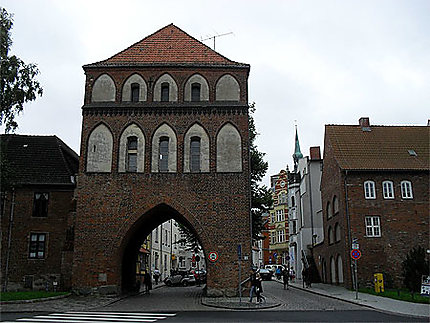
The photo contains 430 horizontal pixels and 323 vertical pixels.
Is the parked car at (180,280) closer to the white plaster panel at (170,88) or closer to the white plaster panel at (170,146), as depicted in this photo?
the white plaster panel at (170,146)

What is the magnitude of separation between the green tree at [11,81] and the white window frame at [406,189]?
76.6 ft

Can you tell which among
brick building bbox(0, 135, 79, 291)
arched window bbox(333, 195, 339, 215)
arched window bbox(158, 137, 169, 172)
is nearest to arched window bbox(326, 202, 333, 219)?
arched window bbox(333, 195, 339, 215)

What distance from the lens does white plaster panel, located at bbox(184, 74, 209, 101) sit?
25.1 m

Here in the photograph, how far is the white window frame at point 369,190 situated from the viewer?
96.6 ft

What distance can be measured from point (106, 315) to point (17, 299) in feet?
20.4

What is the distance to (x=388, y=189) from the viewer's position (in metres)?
29.5

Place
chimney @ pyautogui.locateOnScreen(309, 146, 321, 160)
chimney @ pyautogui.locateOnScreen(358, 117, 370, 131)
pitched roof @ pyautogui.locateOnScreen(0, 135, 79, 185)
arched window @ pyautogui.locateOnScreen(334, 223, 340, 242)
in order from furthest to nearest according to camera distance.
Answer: chimney @ pyautogui.locateOnScreen(309, 146, 321, 160) < chimney @ pyautogui.locateOnScreen(358, 117, 370, 131) < arched window @ pyautogui.locateOnScreen(334, 223, 340, 242) < pitched roof @ pyautogui.locateOnScreen(0, 135, 79, 185)

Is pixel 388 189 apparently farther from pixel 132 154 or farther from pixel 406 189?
pixel 132 154

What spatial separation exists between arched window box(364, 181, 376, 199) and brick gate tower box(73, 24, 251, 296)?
9.89m

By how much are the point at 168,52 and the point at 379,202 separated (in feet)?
52.7

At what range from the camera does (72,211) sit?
27000 millimetres

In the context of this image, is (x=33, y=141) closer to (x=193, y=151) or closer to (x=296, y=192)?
(x=193, y=151)

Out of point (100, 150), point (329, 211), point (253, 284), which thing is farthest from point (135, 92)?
point (329, 211)

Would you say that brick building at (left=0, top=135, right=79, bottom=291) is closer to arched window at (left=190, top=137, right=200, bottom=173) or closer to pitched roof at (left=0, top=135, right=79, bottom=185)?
pitched roof at (left=0, top=135, right=79, bottom=185)
